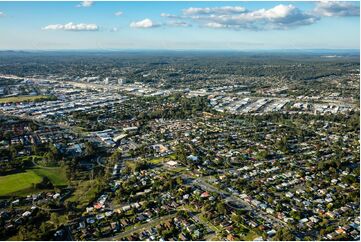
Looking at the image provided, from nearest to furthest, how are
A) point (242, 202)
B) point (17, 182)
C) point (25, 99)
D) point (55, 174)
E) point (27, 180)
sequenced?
point (242, 202)
point (17, 182)
point (27, 180)
point (55, 174)
point (25, 99)

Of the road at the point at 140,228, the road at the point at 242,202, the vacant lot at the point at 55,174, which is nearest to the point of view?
the road at the point at 140,228

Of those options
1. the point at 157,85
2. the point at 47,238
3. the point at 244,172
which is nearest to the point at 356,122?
the point at 244,172

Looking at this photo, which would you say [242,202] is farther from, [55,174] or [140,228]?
[55,174]

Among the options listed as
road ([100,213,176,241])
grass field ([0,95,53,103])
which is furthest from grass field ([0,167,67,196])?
grass field ([0,95,53,103])

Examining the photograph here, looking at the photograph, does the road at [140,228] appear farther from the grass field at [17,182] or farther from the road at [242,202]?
the grass field at [17,182]

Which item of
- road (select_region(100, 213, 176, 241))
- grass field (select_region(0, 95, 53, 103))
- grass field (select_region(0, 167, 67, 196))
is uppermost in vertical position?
grass field (select_region(0, 95, 53, 103))

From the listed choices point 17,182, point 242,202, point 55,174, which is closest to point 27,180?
point 17,182

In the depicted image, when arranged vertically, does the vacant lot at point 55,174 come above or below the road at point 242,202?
above

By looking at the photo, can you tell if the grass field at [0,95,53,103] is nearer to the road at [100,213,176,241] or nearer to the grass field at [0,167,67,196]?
the grass field at [0,167,67,196]

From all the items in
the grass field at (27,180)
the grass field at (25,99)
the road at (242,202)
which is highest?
the grass field at (25,99)

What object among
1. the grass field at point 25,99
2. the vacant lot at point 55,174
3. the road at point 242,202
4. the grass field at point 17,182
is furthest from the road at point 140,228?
the grass field at point 25,99
